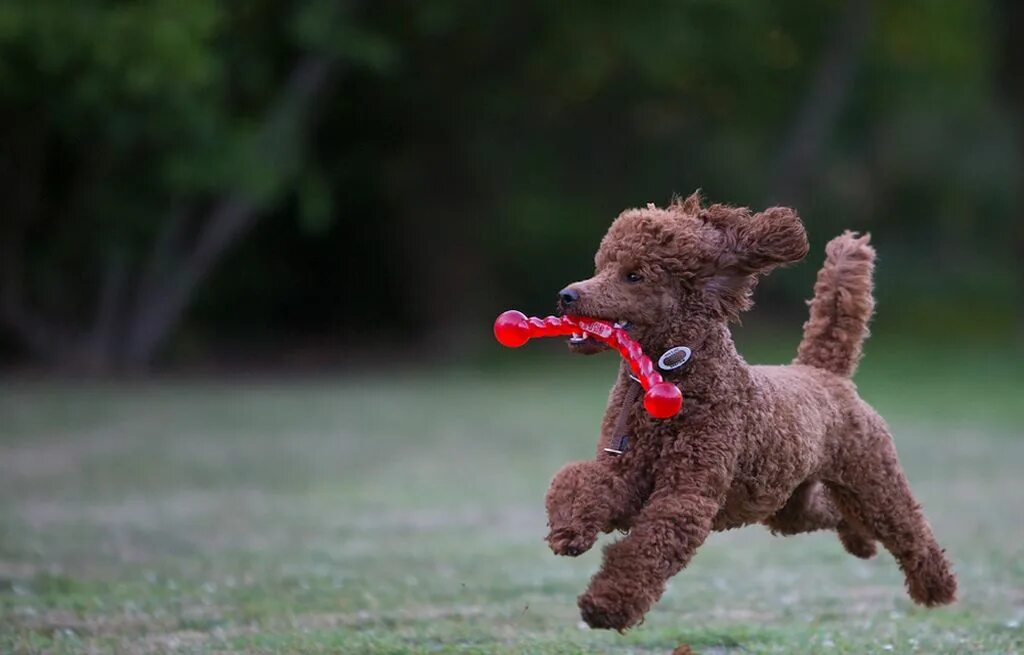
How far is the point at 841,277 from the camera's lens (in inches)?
251

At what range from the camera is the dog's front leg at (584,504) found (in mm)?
5035

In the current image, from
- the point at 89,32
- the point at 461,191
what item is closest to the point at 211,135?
the point at 89,32

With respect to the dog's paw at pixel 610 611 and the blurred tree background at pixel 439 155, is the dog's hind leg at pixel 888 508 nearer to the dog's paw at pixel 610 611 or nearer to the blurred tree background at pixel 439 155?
the dog's paw at pixel 610 611

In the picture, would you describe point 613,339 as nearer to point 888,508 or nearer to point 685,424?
point 685,424

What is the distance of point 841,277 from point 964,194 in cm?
3120

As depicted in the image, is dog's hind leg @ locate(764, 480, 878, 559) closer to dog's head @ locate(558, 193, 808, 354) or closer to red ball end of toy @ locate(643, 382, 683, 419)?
dog's head @ locate(558, 193, 808, 354)

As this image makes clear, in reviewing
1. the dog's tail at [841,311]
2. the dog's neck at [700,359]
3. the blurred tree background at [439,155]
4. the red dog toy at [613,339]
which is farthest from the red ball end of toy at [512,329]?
the blurred tree background at [439,155]

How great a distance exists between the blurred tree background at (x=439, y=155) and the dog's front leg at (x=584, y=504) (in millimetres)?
16090

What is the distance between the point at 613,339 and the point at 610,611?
1000 millimetres

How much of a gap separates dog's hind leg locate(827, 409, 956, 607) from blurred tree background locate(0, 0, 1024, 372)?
15800 millimetres

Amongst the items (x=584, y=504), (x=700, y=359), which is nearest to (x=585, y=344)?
(x=700, y=359)

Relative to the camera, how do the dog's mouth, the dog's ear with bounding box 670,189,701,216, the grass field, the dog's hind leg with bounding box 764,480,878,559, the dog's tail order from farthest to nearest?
1. the grass field
2. the dog's tail
3. the dog's hind leg with bounding box 764,480,878,559
4. the dog's ear with bounding box 670,189,701,216
5. the dog's mouth

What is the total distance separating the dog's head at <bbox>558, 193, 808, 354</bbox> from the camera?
5301 mm

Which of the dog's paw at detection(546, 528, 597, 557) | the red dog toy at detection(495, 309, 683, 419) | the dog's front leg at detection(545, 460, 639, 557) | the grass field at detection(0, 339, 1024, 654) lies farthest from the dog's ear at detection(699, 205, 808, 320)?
the grass field at detection(0, 339, 1024, 654)
